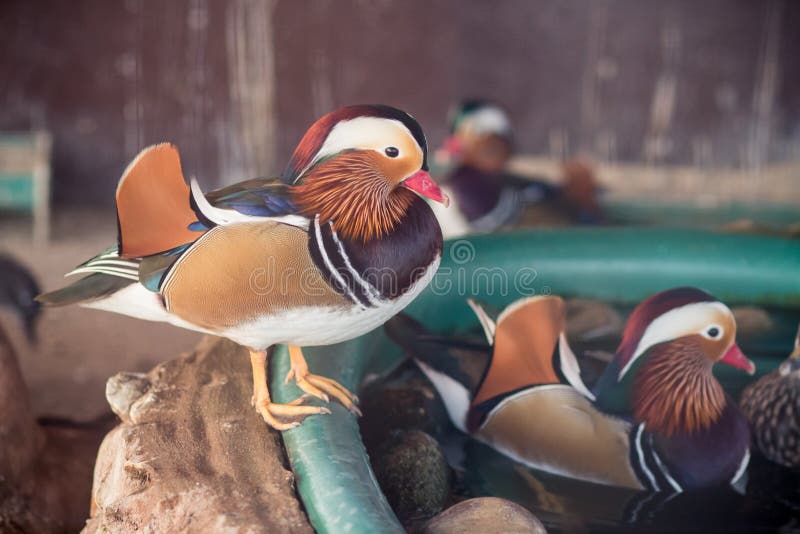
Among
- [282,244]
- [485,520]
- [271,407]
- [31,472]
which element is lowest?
[31,472]

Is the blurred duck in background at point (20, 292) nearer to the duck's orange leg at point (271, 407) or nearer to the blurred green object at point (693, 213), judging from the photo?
the duck's orange leg at point (271, 407)

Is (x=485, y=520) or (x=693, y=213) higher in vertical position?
(x=693, y=213)

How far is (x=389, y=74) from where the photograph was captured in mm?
3219

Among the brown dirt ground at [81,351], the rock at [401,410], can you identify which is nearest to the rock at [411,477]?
the rock at [401,410]

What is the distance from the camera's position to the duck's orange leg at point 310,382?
1.19 meters

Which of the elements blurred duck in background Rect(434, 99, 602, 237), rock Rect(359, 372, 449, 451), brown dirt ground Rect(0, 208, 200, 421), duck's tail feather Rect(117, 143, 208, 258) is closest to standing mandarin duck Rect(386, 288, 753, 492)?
rock Rect(359, 372, 449, 451)

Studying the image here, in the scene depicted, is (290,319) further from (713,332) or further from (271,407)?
(713,332)

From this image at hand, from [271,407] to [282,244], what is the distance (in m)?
0.24

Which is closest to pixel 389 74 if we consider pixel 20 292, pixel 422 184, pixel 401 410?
pixel 20 292

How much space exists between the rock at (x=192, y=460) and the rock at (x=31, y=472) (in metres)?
0.28

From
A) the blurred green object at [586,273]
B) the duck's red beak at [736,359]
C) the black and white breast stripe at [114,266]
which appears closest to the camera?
the black and white breast stripe at [114,266]

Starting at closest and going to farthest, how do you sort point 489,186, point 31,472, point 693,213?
point 31,472, point 489,186, point 693,213

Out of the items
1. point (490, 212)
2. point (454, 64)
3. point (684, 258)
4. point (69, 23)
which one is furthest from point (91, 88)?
point (684, 258)

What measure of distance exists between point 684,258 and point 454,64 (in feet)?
5.56
